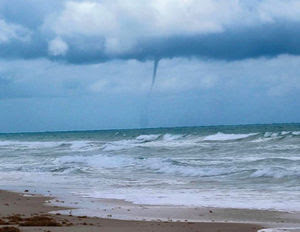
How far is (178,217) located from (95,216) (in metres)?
1.92

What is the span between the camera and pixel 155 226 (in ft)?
36.1

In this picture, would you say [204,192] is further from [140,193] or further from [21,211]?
[21,211]

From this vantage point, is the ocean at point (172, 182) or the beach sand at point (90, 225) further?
the ocean at point (172, 182)

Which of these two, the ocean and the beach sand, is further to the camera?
the ocean

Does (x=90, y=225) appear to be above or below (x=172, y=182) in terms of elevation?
above

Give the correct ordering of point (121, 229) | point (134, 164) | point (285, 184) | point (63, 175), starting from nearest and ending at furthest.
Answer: point (121, 229)
point (285, 184)
point (63, 175)
point (134, 164)

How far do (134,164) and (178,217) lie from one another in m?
18.0

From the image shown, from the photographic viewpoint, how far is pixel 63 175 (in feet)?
83.2

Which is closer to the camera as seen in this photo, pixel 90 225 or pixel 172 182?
pixel 90 225

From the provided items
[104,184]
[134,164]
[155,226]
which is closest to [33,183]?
[104,184]

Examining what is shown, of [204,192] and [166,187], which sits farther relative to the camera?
[166,187]

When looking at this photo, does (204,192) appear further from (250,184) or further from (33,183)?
(33,183)

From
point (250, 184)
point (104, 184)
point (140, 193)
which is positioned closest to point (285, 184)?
point (250, 184)

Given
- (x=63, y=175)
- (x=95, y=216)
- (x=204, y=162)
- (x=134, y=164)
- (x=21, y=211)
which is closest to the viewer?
(x=95, y=216)
